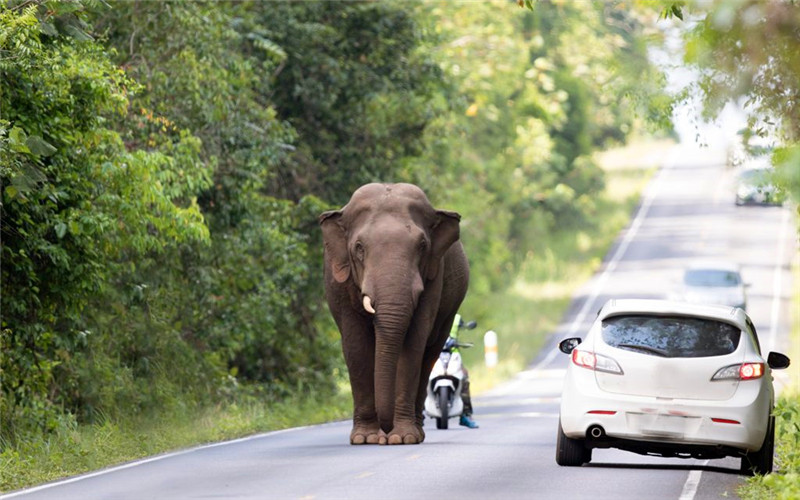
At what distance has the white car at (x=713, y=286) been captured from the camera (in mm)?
49188

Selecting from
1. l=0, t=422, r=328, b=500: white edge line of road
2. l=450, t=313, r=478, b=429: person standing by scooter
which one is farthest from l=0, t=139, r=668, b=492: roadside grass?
l=450, t=313, r=478, b=429: person standing by scooter

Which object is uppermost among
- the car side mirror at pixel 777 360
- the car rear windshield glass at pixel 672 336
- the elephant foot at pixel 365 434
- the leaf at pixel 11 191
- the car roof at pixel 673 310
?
the leaf at pixel 11 191

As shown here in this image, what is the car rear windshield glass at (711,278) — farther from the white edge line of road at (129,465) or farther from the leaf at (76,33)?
the leaf at (76,33)

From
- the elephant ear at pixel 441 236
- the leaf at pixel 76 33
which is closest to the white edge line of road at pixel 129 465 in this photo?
the elephant ear at pixel 441 236

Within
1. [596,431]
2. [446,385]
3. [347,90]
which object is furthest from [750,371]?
[347,90]

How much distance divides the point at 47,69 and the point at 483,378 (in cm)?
2396

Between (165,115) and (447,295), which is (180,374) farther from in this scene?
(447,295)

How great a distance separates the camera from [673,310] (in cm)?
1623

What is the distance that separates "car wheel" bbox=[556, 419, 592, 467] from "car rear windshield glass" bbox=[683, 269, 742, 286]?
33.8m

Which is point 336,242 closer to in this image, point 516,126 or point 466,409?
point 466,409

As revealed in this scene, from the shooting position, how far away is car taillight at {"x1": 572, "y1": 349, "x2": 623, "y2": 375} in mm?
16094

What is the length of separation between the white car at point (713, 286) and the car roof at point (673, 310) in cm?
3274

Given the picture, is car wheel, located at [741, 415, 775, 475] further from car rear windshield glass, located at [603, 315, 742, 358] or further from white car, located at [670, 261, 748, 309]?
white car, located at [670, 261, 748, 309]

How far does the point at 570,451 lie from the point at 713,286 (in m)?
33.9
